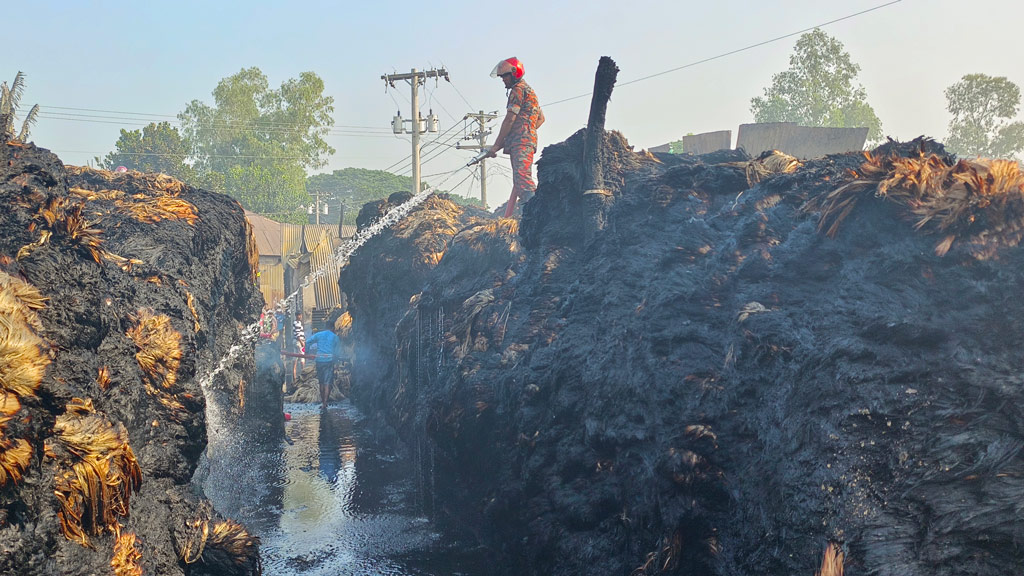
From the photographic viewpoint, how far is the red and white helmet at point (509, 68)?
10.0m

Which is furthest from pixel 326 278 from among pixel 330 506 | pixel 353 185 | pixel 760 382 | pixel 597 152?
pixel 353 185

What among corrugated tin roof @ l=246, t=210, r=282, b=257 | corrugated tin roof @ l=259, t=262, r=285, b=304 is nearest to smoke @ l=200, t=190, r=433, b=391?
corrugated tin roof @ l=259, t=262, r=285, b=304

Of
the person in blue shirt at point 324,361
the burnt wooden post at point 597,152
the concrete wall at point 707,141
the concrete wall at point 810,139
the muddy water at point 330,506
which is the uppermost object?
the concrete wall at point 707,141

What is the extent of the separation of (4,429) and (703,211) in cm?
529

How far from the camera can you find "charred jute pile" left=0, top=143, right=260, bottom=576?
2377 mm

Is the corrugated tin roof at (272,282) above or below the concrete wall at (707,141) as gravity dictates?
below

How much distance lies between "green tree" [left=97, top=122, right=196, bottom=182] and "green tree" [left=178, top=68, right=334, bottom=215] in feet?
21.8

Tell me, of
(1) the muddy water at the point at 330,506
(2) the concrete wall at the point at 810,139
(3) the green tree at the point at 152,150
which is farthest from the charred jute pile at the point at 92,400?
(3) the green tree at the point at 152,150

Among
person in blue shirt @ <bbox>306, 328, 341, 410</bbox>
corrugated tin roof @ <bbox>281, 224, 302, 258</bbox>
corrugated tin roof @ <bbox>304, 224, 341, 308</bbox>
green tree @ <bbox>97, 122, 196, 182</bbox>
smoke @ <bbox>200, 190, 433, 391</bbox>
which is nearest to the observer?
smoke @ <bbox>200, 190, 433, 391</bbox>

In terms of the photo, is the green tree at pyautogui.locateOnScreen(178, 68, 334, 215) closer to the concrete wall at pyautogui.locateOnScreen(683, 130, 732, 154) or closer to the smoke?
the smoke

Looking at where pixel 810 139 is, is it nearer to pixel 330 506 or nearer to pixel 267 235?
pixel 330 506

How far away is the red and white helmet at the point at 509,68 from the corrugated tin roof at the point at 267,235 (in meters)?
21.2

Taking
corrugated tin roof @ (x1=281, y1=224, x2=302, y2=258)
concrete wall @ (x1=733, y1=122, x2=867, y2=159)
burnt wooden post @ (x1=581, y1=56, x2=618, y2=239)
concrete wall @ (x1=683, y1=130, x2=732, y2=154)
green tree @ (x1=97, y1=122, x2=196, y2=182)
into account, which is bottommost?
burnt wooden post @ (x1=581, y1=56, x2=618, y2=239)

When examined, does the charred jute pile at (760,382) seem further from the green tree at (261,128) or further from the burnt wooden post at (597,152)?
the green tree at (261,128)
